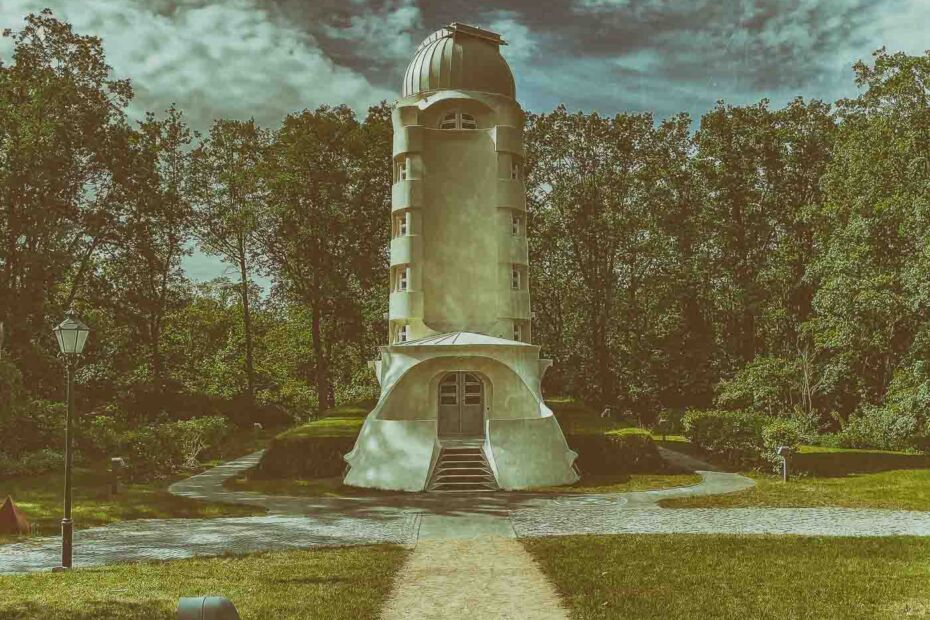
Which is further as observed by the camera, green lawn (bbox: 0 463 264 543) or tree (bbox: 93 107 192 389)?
tree (bbox: 93 107 192 389)

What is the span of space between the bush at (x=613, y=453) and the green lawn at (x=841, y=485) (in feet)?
10.4

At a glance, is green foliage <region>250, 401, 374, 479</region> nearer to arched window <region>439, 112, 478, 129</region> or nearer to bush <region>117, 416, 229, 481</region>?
bush <region>117, 416, 229, 481</region>

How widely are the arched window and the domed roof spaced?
955 millimetres

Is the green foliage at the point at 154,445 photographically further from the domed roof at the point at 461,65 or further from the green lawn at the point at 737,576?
the green lawn at the point at 737,576

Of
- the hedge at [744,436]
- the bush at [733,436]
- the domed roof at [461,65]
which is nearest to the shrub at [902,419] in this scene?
the hedge at [744,436]

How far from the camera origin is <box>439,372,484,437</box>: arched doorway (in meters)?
26.4

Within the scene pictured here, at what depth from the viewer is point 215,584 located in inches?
450

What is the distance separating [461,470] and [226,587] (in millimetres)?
12431

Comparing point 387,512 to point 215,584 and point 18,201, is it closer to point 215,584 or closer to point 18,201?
point 215,584

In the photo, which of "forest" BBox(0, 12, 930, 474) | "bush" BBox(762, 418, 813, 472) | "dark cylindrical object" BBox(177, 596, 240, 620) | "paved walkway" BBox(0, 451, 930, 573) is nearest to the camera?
"dark cylindrical object" BBox(177, 596, 240, 620)

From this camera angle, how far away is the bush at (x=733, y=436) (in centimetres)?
2684

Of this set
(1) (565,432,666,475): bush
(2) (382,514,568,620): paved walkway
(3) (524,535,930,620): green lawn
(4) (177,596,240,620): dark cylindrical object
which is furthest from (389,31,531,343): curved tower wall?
(4) (177,596,240,620): dark cylindrical object

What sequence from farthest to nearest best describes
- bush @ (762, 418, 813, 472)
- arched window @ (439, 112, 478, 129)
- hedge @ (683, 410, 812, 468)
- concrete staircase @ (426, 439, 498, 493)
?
arched window @ (439, 112, 478, 129), hedge @ (683, 410, 812, 468), bush @ (762, 418, 813, 472), concrete staircase @ (426, 439, 498, 493)

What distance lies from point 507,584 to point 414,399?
13.1 meters
